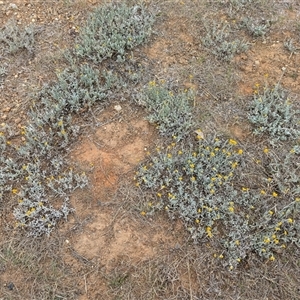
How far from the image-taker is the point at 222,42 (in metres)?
4.93

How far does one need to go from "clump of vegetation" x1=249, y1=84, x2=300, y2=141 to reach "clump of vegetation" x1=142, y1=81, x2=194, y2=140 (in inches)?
26.6

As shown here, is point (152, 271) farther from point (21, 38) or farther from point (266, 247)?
point (21, 38)

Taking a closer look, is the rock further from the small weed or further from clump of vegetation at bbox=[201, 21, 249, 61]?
the small weed

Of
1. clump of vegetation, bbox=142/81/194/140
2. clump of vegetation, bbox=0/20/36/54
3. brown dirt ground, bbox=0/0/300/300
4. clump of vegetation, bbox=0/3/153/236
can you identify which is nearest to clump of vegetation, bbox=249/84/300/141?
brown dirt ground, bbox=0/0/300/300

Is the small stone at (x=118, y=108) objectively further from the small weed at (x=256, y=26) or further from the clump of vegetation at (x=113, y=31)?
the small weed at (x=256, y=26)

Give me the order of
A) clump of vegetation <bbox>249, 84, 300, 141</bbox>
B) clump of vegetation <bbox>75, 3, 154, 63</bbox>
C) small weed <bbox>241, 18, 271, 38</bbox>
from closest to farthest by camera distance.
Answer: clump of vegetation <bbox>249, 84, 300, 141</bbox> → clump of vegetation <bbox>75, 3, 154, 63</bbox> → small weed <bbox>241, 18, 271, 38</bbox>

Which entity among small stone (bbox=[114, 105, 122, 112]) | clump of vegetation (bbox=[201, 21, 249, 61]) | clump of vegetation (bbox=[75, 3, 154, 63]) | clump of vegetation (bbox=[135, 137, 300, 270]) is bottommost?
clump of vegetation (bbox=[135, 137, 300, 270])

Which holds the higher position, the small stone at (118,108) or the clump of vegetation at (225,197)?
the small stone at (118,108)

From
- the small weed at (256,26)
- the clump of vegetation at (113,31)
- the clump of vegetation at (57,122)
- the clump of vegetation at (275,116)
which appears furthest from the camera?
the small weed at (256,26)

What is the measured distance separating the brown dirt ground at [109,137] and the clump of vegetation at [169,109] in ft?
0.46

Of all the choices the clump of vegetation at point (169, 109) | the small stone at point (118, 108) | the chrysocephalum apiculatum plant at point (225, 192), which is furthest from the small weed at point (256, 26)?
the small stone at point (118, 108)

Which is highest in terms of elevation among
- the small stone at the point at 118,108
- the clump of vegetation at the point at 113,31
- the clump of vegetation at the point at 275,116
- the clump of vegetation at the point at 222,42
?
the clump of vegetation at the point at 113,31

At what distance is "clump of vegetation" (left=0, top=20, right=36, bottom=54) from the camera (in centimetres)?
482

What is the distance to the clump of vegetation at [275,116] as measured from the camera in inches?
165
